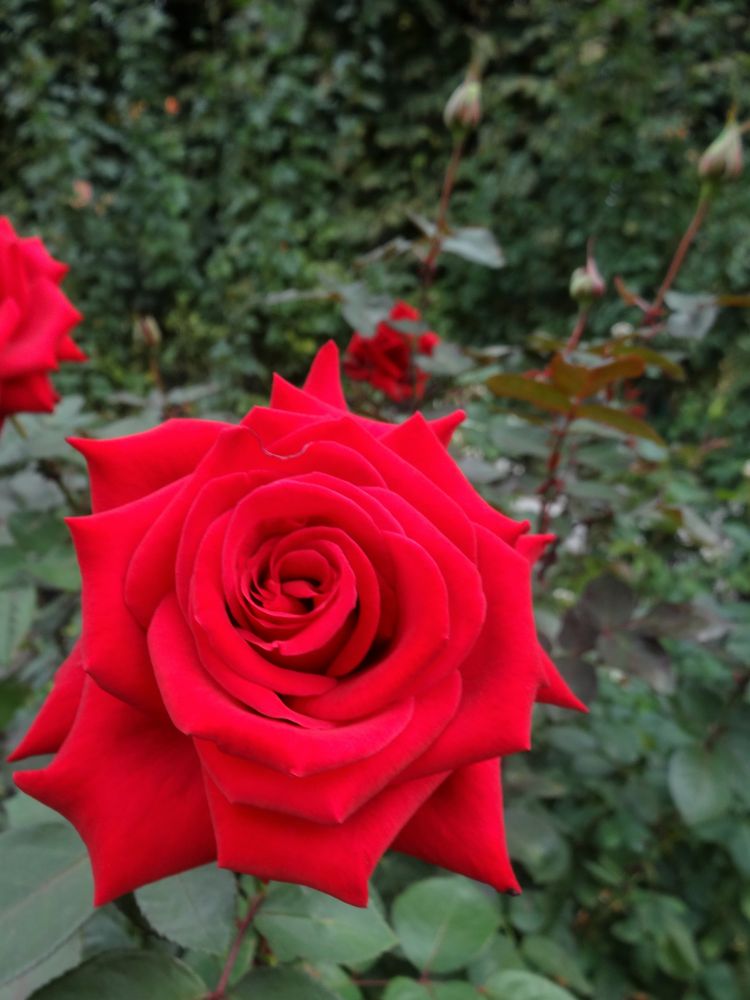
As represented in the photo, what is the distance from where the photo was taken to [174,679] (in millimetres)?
277

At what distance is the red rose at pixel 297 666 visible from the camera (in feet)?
0.89

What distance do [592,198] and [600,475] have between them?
91.9 inches

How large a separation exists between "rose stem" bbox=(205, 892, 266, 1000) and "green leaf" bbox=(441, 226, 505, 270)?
2.17ft

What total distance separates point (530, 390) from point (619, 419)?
0.28ft

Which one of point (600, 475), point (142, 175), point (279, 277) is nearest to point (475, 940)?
point (600, 475)

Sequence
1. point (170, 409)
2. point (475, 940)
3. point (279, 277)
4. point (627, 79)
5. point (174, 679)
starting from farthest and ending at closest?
point (279, 277), point (627, 79), point (170, 409), point (475, 940), point (174, 679)

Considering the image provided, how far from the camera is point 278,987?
1.24 ft

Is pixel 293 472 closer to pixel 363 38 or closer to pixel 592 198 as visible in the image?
pixel 592 198

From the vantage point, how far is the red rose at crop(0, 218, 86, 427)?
26.8 inches

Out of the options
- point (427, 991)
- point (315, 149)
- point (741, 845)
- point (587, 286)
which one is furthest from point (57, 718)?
point (315, 149)

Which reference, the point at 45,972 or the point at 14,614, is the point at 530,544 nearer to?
the point at 45,972

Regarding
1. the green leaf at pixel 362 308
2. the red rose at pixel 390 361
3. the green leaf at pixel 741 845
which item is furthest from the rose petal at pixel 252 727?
the green leaf at pixel 741 845

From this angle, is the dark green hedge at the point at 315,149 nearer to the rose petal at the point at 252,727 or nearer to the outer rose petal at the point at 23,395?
the outer rose petal at the point at 23,395

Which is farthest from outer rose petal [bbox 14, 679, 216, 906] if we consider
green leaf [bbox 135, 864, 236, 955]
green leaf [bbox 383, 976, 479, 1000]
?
green leaf [bbox 383, 976, 479, 1000]
